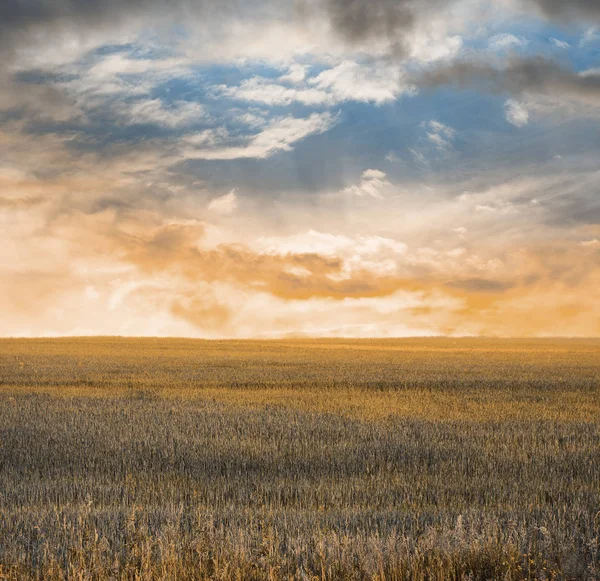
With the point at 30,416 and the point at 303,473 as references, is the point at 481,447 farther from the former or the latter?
the point at 30,416

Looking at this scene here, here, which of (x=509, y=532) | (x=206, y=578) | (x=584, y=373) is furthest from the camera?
(x=584, y=373)

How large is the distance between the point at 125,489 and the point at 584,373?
3454 cm

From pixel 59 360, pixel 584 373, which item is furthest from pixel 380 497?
pixel 59 360

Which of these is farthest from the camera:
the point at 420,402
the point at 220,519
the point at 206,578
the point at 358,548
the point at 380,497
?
the point at 420,402

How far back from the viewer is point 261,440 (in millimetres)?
16078

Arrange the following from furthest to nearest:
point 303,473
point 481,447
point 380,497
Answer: point 481,447, point 303,473, point 380,497

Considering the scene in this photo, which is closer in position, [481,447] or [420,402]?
[481,447]

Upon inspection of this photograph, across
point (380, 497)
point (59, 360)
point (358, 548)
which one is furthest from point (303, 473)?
point (59, 360)

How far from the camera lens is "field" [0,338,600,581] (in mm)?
7035

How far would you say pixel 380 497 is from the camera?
11078mm

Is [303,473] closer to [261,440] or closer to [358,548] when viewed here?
[261,440]

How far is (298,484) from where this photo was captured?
38.8 ft

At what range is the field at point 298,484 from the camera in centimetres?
704

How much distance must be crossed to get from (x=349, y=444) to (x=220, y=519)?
6.91 m
